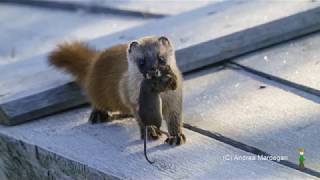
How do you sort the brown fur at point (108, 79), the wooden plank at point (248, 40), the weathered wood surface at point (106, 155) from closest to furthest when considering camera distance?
the weathered wood surface at point (106, 155), the brown fur at point (108, 79), the wooden plank at point (248, 40)

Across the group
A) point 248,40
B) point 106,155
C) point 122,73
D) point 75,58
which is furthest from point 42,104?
point 248,40

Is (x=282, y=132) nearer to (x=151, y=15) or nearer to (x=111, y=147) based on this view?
(x=111, y=147)

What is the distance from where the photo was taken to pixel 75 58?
149 inches

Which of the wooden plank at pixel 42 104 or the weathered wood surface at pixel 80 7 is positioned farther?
the weathered wood surface at pixel 80 7

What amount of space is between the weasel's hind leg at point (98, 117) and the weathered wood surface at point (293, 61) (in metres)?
0.81

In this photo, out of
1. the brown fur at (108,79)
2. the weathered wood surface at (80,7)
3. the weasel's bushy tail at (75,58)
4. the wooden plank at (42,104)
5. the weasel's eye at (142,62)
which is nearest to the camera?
the weasel's eye at (142,62)

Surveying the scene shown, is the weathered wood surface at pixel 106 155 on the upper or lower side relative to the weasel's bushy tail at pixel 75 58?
lower

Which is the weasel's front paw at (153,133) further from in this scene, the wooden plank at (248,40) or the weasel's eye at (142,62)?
the wooden plank at (248,40)

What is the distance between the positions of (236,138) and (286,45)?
1.18 m

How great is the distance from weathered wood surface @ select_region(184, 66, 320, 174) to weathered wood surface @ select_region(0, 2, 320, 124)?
116 millimetres

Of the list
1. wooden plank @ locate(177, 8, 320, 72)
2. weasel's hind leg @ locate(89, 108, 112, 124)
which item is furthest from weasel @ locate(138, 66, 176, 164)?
wooden plank @ locate(177, 8, 320, 72)

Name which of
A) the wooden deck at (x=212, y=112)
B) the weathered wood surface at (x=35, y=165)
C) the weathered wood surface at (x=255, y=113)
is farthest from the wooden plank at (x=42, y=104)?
the weathered wood surface at (x=255, y=113)

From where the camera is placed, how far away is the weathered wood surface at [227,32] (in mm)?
3963

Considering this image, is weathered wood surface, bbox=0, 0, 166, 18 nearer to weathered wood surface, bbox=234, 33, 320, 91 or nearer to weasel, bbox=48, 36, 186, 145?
weathered wood surface, bbox=234, 33, 320, 91
